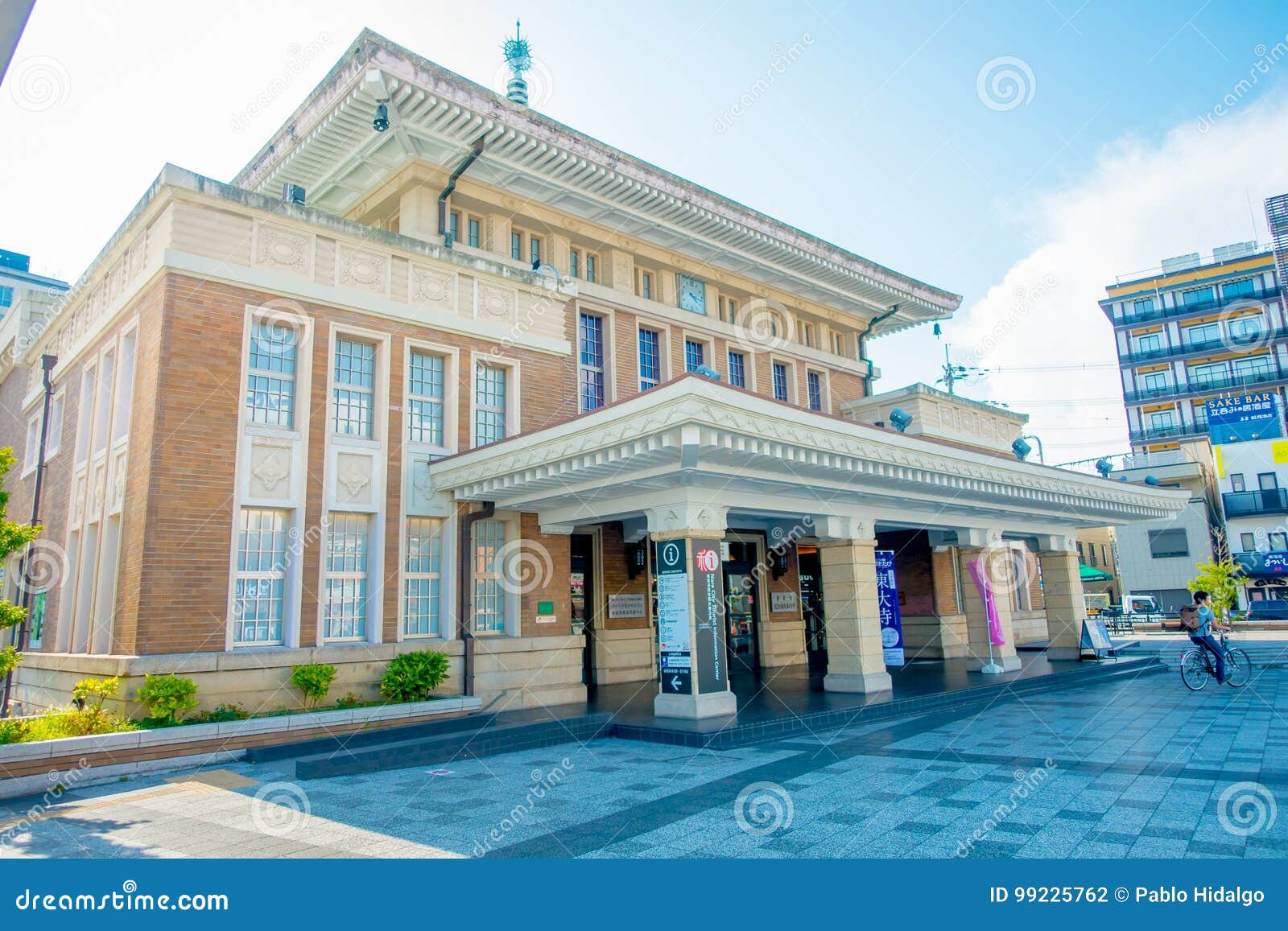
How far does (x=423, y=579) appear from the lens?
12414mm

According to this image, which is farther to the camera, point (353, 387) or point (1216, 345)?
point (1216, 345)

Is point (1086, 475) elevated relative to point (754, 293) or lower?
lower

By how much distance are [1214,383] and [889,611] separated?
4649 cm

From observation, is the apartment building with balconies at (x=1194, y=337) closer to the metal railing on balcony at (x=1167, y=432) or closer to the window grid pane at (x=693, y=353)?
the metal railing on balcony at (x=1167, y=432)

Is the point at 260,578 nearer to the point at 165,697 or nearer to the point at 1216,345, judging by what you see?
the point at 165,697

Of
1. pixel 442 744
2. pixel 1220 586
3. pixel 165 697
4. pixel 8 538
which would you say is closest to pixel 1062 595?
pixel 442 744

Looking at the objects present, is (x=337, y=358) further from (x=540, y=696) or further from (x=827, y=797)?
(x=827, y=797)

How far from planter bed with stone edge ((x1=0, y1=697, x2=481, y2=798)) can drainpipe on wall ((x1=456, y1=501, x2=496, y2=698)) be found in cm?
137

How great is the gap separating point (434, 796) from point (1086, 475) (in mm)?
16104

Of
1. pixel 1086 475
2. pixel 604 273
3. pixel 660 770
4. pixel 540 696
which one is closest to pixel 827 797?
A: pixel 660 770

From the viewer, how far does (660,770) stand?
28.2 feet

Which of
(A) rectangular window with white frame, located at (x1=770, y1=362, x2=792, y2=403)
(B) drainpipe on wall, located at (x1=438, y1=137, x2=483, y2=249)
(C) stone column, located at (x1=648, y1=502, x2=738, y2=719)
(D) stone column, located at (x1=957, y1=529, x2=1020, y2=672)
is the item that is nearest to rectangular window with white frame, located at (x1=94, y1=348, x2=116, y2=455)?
(B) drainpipe on wall, located at (x1=438, y1=137, x2=483, y2=249)

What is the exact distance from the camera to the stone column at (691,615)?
10898mm

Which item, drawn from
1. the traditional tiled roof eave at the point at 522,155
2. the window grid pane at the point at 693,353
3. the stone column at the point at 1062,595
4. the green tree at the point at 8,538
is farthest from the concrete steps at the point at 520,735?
the traditional tiled roof eave at the point at 522,155
